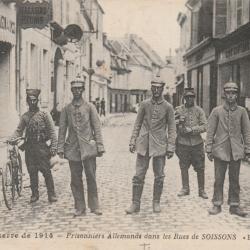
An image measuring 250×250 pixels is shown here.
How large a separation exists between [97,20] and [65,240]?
3280 centimetres

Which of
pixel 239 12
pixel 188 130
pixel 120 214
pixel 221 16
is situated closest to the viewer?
pixel 120 214

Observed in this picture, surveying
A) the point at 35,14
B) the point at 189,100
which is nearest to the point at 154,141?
the point at 189,100

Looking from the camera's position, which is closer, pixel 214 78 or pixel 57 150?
pixel 57 150

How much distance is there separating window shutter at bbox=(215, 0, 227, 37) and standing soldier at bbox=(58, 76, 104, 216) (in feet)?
39.0

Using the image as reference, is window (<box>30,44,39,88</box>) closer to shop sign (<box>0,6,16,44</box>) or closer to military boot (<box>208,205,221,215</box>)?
shop sign (<box>0,6,16,44</box>)

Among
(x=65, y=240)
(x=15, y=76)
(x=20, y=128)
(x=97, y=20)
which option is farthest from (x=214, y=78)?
(x=97, y=20)

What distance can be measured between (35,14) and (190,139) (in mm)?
6570

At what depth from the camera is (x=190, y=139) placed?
6824 mm

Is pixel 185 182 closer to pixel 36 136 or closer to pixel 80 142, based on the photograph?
pixel 80 142

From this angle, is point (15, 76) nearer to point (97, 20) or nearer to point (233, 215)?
point (233, 215)

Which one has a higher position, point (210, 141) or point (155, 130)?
point (155, 130)

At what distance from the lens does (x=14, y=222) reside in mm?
5523

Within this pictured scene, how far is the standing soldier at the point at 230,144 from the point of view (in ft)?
18.8

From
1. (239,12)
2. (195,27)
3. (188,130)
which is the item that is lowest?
(188,130)
